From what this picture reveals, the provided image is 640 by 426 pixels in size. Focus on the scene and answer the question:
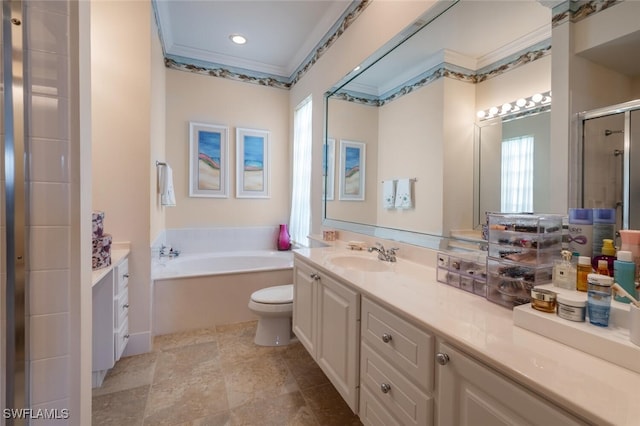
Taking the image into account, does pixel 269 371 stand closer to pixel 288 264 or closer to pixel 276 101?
pixel 288 264

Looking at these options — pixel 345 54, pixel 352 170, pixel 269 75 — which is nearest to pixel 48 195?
pixel 352 170

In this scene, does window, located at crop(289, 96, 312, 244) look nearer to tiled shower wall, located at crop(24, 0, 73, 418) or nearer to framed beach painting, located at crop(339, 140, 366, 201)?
framed beach painting, located at crop(339, 140, 366, 201)

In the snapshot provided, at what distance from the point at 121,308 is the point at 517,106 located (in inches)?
98.3

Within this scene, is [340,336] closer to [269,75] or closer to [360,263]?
[360,263]

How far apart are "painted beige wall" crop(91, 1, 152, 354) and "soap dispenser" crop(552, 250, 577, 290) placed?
236cm

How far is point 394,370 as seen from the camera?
101 centimetres

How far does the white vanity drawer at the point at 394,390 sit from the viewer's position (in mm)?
887

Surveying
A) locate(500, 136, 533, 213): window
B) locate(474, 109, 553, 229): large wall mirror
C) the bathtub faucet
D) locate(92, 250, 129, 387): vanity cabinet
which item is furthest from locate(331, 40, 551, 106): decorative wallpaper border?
the bathtub faucet

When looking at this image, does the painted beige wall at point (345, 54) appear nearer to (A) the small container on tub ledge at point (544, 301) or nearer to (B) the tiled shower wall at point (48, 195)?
(A) the small container on tub ledge at point (544, 301)

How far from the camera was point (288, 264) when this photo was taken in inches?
119

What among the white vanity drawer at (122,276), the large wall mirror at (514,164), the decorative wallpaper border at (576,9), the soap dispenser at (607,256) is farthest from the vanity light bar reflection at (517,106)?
the white vanity drawer at (122,276)

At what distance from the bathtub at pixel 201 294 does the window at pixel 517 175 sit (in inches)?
83.4

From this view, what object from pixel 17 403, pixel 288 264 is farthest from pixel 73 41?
pixel 288 264

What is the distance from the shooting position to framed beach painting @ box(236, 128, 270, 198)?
136 inches
